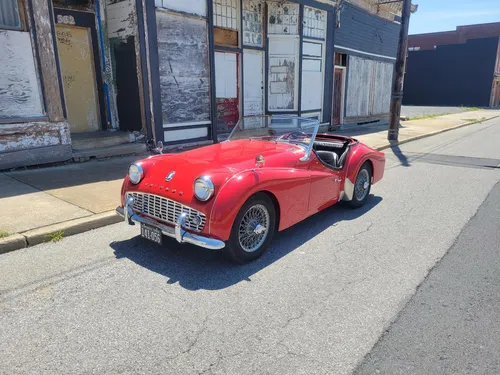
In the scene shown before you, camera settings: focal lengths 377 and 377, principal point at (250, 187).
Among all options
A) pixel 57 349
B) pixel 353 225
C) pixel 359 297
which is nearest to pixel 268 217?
pixel 359 297

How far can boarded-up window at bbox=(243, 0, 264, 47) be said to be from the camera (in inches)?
448

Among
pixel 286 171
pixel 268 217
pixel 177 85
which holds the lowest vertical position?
pixel 268 217

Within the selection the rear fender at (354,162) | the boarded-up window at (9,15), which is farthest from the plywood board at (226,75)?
the rear fender at (354,162)

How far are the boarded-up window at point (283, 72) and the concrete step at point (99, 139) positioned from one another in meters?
5.38

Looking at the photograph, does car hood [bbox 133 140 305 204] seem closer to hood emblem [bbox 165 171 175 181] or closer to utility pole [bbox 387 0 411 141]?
hood emblem [bbox 165 171 175 181]

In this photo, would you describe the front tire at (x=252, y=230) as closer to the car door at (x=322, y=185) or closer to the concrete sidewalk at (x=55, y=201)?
the car door at (x=322, y=185)

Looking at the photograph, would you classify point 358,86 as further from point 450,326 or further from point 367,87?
point 450,326

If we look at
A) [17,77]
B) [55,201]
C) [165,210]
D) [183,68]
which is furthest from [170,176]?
[183,68]

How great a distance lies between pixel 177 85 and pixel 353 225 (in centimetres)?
629

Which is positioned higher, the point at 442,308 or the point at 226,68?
the point at 226,68

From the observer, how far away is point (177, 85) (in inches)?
372

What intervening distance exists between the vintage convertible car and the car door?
0.04 feet

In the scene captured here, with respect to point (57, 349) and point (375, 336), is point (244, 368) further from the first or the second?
point (57, 349)

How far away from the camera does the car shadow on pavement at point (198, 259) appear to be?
11.4ft
